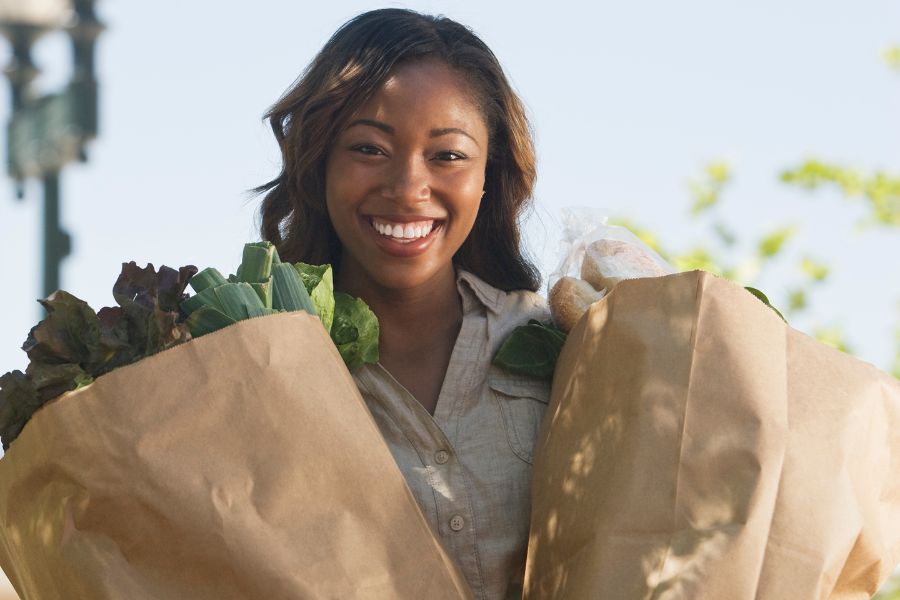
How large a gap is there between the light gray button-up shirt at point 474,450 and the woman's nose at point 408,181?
0.33 meters

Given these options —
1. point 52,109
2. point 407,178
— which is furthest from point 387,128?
point 52,109

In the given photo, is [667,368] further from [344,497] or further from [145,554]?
[145,554]

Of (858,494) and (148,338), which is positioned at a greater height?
(148,338)

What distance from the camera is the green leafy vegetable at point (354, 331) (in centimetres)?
293

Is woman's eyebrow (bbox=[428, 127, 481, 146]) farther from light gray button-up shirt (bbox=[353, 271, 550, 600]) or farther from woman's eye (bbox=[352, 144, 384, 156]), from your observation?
light gray button-up shirt (bbox=[353, 271, 550, 600])

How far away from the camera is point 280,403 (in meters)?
2.38

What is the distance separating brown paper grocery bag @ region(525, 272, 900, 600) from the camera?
2.39 metres

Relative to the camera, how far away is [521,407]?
295 cm

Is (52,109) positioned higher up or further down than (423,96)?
further down

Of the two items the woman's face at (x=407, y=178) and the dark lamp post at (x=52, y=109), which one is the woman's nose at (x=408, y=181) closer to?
the woman's face at (x=407, y=178)

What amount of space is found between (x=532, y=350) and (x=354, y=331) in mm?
355

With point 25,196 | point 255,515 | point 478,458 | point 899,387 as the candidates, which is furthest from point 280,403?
point 25,196

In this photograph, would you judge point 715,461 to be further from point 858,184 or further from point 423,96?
point 858,184

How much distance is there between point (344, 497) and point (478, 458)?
0.55m
